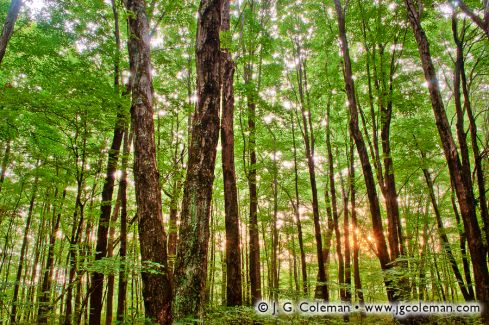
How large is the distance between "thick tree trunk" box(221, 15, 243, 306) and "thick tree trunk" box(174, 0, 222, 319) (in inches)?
107

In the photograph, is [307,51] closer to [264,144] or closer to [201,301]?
[264,144]

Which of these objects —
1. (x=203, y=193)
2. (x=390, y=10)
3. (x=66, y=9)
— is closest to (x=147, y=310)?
(x=203, y=193)

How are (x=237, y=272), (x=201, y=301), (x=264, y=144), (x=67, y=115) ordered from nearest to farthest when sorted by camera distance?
(x=201, y=301) < (x=67, y=115) < (x=237, y=272) < (x=264, y=144)

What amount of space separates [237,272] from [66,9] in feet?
30.1

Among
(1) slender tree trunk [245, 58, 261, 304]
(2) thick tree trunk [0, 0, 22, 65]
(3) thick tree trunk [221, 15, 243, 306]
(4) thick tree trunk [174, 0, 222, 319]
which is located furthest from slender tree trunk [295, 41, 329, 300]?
(2) thick tree trunk [0, 0, 22, 65]

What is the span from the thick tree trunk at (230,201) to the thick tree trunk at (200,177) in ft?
8.95

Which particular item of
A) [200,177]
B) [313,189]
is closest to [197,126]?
[200,177]

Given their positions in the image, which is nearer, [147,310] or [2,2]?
[147,310]

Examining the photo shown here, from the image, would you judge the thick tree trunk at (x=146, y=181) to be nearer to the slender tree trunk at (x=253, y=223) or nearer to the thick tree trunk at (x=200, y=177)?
the thick tree trunk at (x=200, y=177)

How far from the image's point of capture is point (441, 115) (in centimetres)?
514

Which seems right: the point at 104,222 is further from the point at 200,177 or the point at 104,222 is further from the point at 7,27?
the point at 200,177

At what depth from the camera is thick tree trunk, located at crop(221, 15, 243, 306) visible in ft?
21.5

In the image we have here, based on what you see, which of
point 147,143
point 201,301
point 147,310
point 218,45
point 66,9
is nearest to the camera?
point 201,301

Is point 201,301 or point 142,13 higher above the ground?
point 142,13
